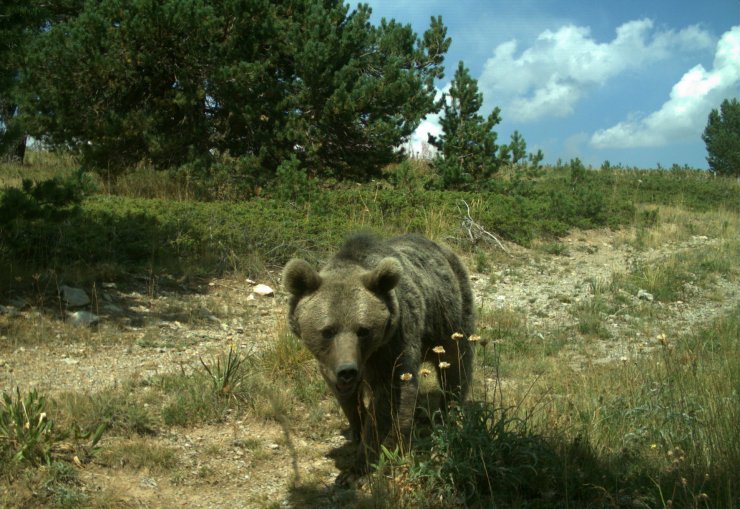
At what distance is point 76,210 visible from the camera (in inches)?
311

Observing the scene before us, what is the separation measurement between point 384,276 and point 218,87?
11369 millimetres

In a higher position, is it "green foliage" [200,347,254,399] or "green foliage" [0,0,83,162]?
"green foliage" [0,0,83,162]

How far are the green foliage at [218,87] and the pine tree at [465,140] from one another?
4.65 ft

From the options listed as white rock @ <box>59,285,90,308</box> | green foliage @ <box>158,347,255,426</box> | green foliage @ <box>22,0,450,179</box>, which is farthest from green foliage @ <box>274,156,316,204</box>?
green foliage @ <box>158,347,255,426</box>

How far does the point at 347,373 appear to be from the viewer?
13.0 feet

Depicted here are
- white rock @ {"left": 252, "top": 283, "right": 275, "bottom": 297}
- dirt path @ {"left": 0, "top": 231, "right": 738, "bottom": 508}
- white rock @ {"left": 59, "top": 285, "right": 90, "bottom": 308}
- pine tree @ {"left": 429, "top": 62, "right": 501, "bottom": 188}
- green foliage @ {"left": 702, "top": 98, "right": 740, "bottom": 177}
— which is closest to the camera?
dirt path @ {"left": 0, "top": 231, "right": 738, "bottom": 508}

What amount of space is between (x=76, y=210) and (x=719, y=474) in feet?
23.4

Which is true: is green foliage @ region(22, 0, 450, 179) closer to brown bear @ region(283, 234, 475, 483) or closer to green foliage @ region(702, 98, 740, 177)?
brown bear @ region(283, 234, 475, 483)

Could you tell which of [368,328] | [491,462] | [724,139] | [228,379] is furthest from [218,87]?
[724,139]

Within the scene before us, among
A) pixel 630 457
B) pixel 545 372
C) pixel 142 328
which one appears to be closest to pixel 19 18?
pixel 142 328

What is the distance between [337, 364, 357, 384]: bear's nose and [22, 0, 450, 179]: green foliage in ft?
36.0

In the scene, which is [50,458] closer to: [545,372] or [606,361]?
[545,372]

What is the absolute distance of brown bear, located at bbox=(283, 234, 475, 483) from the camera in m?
4.16


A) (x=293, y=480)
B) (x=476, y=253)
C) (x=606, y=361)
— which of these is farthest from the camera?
(x=476, y=253)
